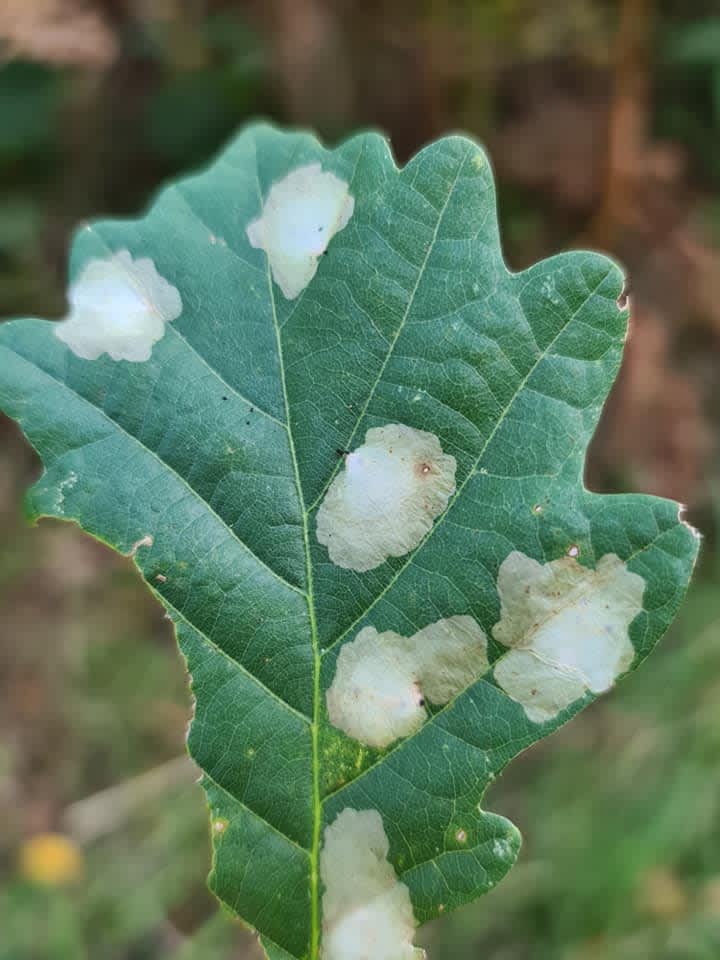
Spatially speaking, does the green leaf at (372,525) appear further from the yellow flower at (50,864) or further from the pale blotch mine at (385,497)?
the yellow flower at (50,864)

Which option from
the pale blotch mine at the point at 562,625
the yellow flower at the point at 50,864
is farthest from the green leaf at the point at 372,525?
the yellow flower at the point at 50,864

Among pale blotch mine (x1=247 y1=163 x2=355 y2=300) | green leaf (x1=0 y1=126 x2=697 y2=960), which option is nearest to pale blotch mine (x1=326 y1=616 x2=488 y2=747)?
green leaf (x1=0 y1=126 x2=697 y2=960)

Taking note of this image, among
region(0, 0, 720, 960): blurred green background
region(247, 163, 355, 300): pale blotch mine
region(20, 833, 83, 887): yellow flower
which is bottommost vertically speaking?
region(20, 833, 83, 887): yellow flower

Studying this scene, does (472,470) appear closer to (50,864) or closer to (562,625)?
(562,625)

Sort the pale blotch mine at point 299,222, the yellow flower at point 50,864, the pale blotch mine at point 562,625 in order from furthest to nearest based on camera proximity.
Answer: the yellow flower at point 50,864 → the pale blotch mine at point 299,222 → the pale blotch mine at point 562,625

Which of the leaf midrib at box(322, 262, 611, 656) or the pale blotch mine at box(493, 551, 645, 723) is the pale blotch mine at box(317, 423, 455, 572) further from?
the pale blotch mine at box(493, 551, 645, 723)

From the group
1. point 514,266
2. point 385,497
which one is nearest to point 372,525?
point 385,497

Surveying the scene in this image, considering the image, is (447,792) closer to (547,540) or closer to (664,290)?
(547,540)

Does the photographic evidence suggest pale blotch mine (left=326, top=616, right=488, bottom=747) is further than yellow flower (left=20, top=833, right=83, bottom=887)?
No
